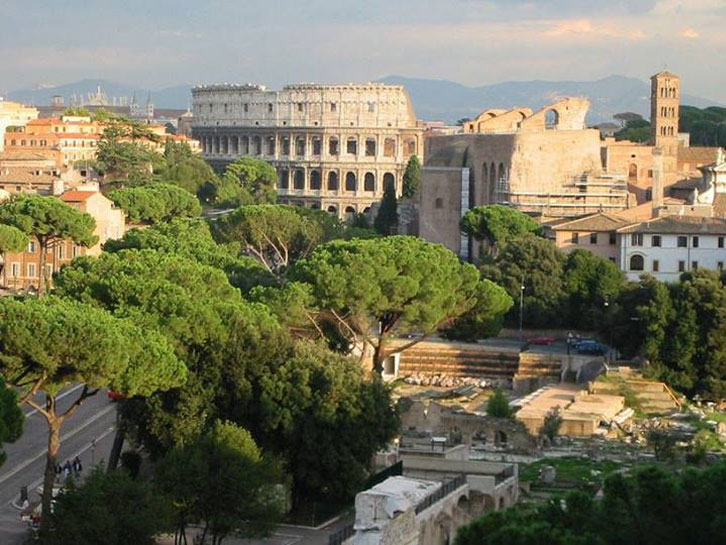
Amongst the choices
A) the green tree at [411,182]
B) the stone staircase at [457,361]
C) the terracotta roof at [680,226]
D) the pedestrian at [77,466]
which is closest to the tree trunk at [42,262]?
the stone staircase at [457,361]

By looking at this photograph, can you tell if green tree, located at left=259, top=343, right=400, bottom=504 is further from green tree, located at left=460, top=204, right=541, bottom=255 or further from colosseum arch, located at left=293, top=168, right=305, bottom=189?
colosseum arch, located at left=293, top=168, right=305, bottom=189

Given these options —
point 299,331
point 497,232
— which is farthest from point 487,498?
point 497,232

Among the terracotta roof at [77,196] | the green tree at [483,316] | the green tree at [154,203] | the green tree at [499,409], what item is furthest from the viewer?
the green tree at [154,203]

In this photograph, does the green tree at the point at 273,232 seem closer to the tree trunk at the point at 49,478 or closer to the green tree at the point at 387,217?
the green tree at the point at 387,217

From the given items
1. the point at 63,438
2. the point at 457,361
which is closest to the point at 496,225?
the point at 457,361

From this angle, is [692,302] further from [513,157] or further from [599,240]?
[513,157]
